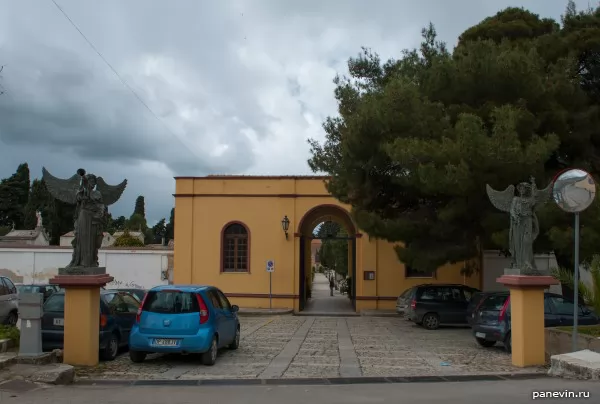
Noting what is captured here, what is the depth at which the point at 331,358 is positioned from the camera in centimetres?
1284

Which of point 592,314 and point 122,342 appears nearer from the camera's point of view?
point 122,342

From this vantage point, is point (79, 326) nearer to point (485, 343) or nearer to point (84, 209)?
point (84, 209)

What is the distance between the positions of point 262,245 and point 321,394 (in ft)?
61.7

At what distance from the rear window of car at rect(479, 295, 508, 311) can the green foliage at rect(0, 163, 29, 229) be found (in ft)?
228

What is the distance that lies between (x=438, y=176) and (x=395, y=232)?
330 cm

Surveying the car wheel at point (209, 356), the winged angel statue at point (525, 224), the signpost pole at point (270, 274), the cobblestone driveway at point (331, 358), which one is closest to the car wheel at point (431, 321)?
the cobblestone driveway at point (331, 358)

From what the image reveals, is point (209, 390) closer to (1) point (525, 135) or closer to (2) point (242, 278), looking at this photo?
(1) point (525, 135)

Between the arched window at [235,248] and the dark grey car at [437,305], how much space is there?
9.39 m

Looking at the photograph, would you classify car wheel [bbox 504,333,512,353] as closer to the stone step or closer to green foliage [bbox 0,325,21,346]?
the stone step

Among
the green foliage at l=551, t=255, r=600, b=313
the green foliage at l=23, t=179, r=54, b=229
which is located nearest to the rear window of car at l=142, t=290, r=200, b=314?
the green foliage at l=551, t=255, r=600, b=313

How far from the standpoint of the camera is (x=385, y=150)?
16.9m

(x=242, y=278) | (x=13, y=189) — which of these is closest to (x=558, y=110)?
(x=242, y=278)

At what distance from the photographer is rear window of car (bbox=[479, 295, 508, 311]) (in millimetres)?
14180

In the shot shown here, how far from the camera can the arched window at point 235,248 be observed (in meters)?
27.6
